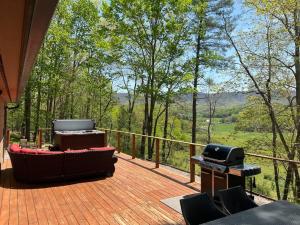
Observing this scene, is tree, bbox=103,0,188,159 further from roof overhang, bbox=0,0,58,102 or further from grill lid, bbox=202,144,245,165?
roof overhang, bbox=0,0,58,102

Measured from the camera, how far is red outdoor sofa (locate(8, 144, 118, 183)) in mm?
5661

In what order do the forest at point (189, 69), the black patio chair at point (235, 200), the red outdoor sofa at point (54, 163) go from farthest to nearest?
the forest at point (189, 69), the red outdoor sofa at point (54, 163), the black patio chair at point (235, 200)

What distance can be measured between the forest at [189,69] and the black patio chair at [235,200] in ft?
16.4

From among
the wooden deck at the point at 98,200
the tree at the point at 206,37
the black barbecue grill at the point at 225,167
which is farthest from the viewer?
the tree at the point at 206,37

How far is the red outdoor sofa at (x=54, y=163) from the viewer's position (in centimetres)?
566

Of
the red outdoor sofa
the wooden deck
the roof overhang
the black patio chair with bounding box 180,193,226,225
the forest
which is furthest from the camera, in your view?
the forest

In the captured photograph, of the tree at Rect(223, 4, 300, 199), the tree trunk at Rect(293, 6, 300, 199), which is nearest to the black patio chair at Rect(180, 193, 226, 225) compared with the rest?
the tree trunk at Rect(293, 6, 300, 199)

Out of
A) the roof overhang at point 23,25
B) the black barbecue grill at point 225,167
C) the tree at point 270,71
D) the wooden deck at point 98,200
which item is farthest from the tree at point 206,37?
the roof overhang at point 23,25

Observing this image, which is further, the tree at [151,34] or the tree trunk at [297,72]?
the tree at [151,34]

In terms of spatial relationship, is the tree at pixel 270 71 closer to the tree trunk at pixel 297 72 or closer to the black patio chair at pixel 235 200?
the tree trunk at pixel 297 72

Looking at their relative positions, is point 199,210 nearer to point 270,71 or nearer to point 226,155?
point 226,155

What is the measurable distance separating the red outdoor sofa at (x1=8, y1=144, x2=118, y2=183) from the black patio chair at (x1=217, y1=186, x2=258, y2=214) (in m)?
3.80

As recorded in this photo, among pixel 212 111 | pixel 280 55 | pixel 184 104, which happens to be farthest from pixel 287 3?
pixel 212 111

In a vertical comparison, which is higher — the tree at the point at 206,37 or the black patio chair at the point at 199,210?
the tree at the point at 206,37
